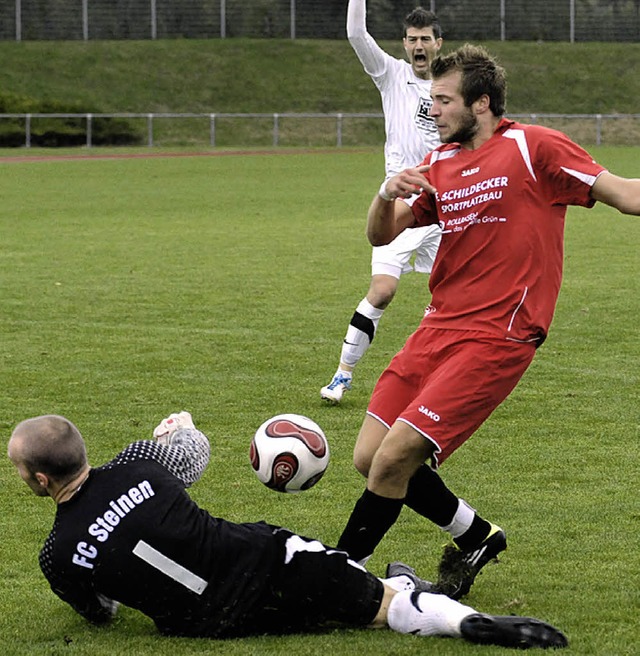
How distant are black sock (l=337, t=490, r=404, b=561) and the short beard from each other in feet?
4.67

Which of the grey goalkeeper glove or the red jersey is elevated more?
the red jersey

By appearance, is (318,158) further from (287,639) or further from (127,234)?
(287,639)

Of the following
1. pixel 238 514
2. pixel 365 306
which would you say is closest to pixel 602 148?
pixel 365 306

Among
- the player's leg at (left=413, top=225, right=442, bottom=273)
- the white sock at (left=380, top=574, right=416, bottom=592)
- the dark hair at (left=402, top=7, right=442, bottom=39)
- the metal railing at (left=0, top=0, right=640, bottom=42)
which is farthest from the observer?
the metal railing at (left=0, top=0, right=640, bottom=42)

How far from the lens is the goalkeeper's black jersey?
13.6 ft

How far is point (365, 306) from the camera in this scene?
8.58 meters

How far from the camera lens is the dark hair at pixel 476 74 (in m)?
4.77

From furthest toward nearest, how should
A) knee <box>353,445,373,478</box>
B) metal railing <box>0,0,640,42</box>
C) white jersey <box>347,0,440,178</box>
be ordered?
metal railing <box>0,0,640,42</box> → white jersey <box>347,0,440,178</box> → knee <box>353,445,373,478</box>

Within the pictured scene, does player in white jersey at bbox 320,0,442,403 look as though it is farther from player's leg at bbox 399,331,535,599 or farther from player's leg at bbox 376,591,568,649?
player's leg at bbox 376,591,568,649

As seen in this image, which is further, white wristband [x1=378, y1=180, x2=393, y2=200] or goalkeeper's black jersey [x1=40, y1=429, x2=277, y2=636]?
white wristband [x1=378, y1=180, x2=393, y2=200]

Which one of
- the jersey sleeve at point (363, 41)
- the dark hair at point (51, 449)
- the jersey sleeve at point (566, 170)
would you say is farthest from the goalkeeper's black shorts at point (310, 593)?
the jersey sleeve at point (363, 41)

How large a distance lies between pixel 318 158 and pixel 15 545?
104 feet

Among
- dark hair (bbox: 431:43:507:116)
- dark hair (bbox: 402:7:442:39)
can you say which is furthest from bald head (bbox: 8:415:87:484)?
dark hair (bbox: 402:7:442:39)

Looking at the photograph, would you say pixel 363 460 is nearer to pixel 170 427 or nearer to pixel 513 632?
pixel 170 427
